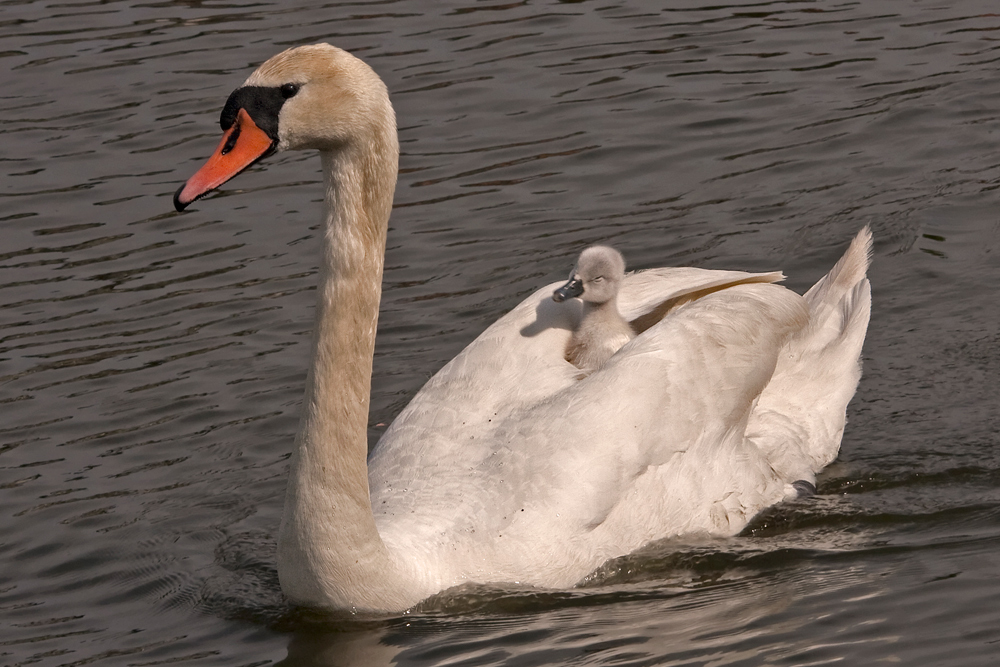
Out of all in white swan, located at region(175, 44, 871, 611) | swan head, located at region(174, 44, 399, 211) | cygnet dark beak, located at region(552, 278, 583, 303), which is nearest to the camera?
swan head, located at region(174, 44, 399, 211)

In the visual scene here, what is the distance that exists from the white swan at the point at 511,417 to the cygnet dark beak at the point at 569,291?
0.59 feet

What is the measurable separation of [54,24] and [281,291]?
579cm

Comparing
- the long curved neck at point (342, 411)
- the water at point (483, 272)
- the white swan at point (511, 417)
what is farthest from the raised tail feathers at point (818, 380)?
the long curved neck at point (342, 411)

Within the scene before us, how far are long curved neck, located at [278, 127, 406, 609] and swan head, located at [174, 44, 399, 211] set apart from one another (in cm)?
10

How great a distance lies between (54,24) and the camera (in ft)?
46.5

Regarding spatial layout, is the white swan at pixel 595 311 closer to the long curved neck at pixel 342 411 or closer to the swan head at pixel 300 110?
the long curved neck at pixel 342 411

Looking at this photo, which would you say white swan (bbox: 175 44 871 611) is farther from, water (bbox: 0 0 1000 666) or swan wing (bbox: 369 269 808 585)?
water (bbox: 0 0 1000 666)

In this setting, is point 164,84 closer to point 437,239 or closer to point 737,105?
point 437,239

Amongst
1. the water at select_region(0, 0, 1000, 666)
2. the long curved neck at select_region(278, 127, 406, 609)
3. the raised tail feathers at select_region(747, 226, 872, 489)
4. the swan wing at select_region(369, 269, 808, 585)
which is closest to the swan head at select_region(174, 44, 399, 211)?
the long curved neck at select_region(278, 127, 406, 609)

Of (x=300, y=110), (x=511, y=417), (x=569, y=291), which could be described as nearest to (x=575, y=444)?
(x=511, y=417)

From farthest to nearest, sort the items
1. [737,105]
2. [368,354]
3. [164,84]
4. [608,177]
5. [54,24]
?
[54,24] → [164,84] → [737,105] → [608,177] → [368,354]

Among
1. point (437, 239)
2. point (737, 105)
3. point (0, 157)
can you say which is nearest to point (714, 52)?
point (737, 105)

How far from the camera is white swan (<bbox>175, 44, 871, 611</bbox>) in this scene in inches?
226

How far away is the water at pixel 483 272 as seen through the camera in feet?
20.9
